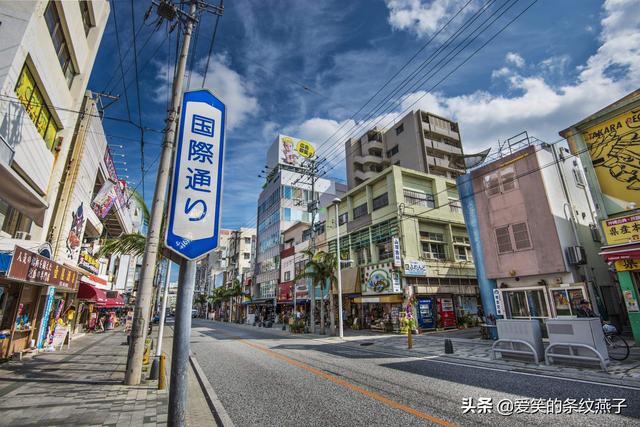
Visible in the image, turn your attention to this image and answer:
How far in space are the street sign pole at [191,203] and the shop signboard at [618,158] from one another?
16.2 m

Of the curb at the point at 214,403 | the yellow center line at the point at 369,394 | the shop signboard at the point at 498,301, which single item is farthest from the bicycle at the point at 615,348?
the curb at the point at 214,403

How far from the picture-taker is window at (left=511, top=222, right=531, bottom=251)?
16422 mm

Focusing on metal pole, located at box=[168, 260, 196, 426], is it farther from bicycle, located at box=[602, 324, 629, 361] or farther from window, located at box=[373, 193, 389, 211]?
window, located at box=[373, 193, 389, 211]

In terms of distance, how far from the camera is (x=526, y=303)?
1628 centimetres

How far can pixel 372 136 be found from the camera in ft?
176

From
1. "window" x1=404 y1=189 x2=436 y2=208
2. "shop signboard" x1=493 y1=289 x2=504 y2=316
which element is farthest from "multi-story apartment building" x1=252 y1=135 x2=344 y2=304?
"shop signboard" x1=493 y1=289 x2=504 y2=316

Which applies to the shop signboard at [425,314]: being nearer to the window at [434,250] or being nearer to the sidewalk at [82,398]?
the window at [434,250]

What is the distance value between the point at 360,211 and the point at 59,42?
79.2 ft

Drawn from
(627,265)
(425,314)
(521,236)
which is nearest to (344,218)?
(425,314)

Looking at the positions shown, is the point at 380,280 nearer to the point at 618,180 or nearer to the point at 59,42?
the point at 618,180

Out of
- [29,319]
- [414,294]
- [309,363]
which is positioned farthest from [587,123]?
[29,319]

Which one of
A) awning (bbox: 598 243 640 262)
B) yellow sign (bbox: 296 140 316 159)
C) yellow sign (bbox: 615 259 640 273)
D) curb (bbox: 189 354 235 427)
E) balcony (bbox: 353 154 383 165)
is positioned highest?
yellow sign (bbox: 296 140 316 159)

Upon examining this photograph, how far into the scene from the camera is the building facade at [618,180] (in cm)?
1177

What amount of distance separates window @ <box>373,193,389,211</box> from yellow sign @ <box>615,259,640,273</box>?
646 inches
